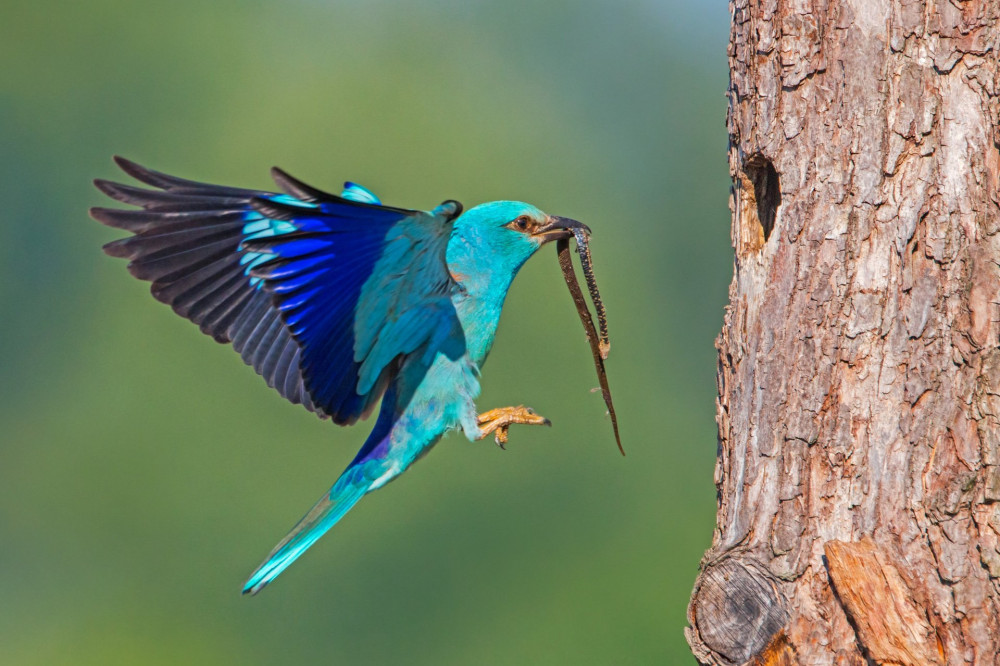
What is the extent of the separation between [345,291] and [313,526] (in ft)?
3.30

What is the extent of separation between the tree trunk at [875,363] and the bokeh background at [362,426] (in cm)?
893

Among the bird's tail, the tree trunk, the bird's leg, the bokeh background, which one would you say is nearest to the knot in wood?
the tree trunk

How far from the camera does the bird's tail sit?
13.6 feet

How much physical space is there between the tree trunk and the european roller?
4.01 ft

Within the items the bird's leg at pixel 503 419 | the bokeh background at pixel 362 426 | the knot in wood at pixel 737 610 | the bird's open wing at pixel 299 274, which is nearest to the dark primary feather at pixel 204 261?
the bird's open wing at pixel 299 274

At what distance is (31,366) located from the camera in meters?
21.8

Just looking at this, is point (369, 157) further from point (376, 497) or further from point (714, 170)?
point (714, 170)

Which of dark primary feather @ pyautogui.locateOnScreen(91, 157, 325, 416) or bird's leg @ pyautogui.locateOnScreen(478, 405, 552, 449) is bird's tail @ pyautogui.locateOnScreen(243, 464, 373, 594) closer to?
dark primary feather @ pyautogui.locateOnScreen(91, 157, 325, 416)

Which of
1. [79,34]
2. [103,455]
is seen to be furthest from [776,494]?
[79,34]

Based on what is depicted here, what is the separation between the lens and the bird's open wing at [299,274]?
3.58 metres

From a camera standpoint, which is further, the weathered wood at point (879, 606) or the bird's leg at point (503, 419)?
the bird's leg at point (503, 419)

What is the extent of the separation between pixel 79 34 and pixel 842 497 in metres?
24.3

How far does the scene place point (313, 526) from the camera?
4.23 meters

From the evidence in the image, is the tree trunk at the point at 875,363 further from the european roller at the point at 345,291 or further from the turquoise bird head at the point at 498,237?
the turquoise bird head at the point at 498,237
